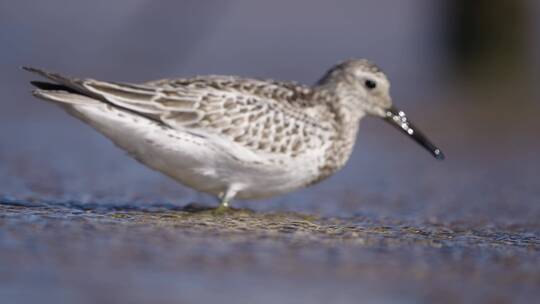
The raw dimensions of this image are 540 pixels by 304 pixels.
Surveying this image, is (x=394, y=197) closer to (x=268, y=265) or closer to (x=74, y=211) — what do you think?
(x=74, y=211)

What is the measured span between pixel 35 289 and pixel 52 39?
10.5 meters

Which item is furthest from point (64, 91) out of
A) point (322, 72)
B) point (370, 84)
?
point (322, 72)

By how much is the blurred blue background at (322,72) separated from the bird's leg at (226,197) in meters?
0.57

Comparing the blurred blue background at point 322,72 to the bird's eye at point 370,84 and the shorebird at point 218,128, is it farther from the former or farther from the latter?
the bird's eye at point 370,84

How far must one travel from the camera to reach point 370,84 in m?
6.86

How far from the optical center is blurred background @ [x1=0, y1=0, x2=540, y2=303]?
256 inches

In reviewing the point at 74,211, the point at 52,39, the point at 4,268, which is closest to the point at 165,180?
the point at 74,211

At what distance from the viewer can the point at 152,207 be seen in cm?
652

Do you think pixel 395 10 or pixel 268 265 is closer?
pixel 268 265

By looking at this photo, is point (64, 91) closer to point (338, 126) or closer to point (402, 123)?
point (338, 126)

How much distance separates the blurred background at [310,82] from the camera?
6508mm

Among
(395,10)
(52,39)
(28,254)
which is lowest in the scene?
(28,254)

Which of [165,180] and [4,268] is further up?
[165,180]

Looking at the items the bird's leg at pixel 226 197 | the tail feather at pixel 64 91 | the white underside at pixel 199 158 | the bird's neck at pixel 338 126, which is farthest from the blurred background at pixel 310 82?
the tail feather at pixel 64 91
